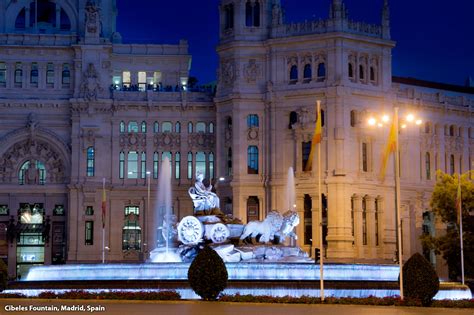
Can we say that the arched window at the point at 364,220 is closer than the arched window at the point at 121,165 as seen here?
Yes

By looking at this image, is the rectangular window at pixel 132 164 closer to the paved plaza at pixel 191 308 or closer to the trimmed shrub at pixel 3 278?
the trimmed shrub at pixel 3 278

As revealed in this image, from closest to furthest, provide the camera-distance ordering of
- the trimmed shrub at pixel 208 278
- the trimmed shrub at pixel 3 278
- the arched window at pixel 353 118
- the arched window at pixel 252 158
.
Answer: the trimmed shrub at pixel 208 278, the trimmed shrub at pixel 3 278, the arched window at pixel 353 118, the arched window at pixel 252 158

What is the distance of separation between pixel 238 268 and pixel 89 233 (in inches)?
1903

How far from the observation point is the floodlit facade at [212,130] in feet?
321

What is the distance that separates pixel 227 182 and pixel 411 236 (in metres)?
18.8

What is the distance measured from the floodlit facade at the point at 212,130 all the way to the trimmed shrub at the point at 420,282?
46793 millimetres

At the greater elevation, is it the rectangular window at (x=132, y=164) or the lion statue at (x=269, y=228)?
the rectangular window at (x=132, y=164)

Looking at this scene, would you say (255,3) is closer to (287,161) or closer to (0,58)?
(287,161)

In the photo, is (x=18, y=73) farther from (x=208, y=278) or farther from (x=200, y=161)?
(x=208, y=278)

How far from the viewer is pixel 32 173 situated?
349 ft

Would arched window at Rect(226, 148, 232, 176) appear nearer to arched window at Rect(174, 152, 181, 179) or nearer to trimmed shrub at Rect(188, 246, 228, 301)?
arched window at Rect(174, 152, 181, 179)

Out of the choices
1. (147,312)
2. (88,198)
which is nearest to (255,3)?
(88,198)

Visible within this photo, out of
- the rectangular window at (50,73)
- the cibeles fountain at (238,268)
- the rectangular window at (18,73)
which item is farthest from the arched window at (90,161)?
the cibeles fountain at (238,268)

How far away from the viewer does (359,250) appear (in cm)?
9562
